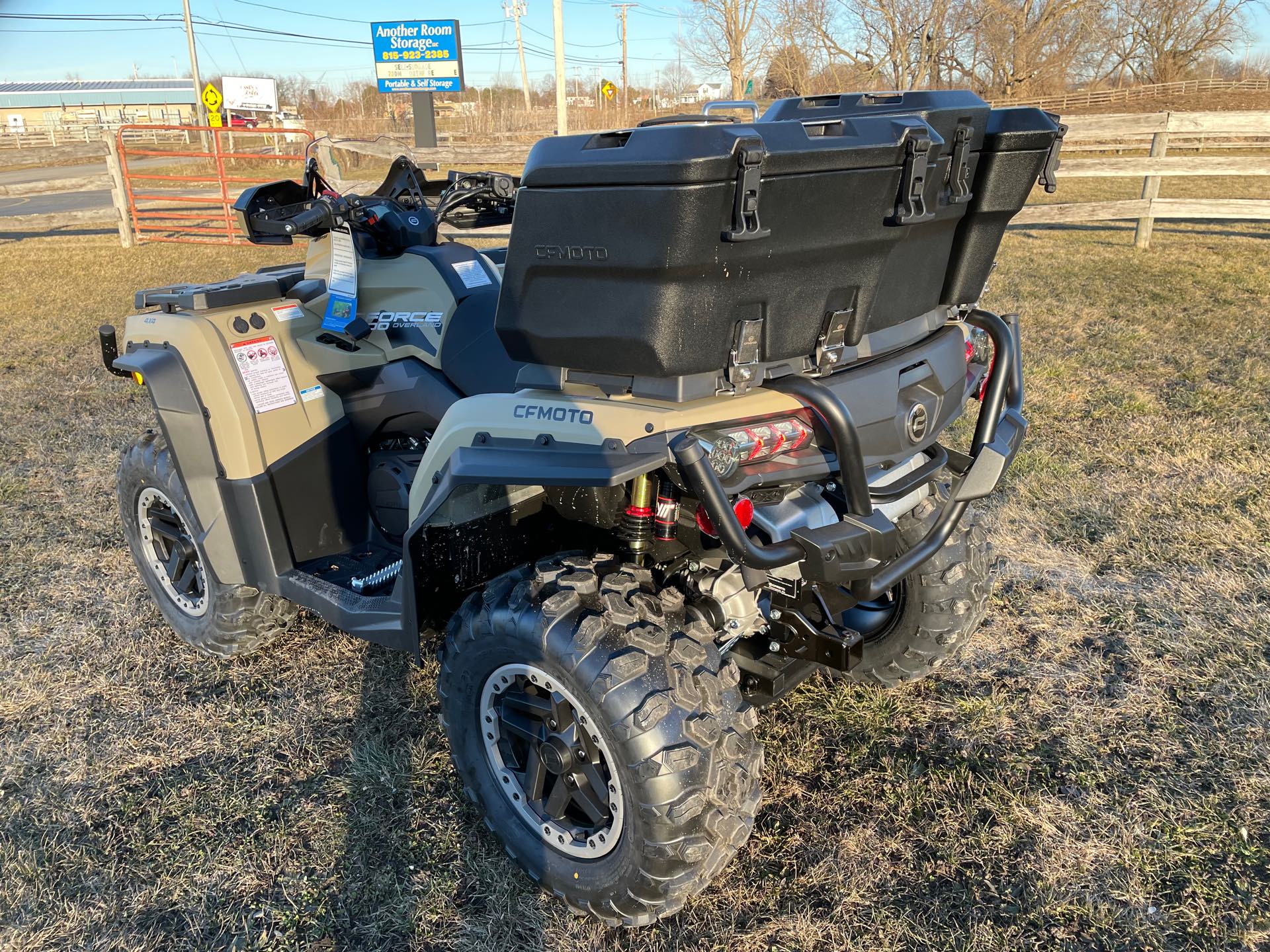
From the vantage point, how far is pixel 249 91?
3641 centimetres

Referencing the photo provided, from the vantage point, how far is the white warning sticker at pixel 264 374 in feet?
9.49

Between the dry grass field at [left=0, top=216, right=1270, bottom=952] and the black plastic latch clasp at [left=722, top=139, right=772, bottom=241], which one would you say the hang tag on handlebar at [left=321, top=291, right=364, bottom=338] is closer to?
the dry grass field at [left=0, top=216, right=1270, bottom=952]

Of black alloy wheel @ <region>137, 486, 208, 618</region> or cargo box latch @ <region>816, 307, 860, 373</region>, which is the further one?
black alloy wheel @ <region>137, 486, 208, 618</region>

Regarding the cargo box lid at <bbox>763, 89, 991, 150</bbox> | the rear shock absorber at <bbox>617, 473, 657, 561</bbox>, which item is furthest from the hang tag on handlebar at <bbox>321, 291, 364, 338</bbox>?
the cargo box lid at <bbox>763, 89, 991, 150</bbox>

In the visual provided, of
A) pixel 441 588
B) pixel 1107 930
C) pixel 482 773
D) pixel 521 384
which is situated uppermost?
pixel 521 384

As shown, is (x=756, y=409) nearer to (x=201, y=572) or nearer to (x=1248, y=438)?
(x=201, y=572)

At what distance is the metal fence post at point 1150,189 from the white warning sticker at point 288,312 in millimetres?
11456

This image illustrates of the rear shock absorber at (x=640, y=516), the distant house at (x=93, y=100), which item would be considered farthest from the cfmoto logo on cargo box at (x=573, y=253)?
the distant house at (x=93, y=100)

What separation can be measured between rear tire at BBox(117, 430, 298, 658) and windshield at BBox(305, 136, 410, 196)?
123 cm

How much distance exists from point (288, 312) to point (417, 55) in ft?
55.8

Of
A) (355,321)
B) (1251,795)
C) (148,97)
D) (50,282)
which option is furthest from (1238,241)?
(148,97)

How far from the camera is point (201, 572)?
337cm

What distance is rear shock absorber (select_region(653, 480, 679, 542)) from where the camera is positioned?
7.25ft

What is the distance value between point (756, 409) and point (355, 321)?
1.65 metres
